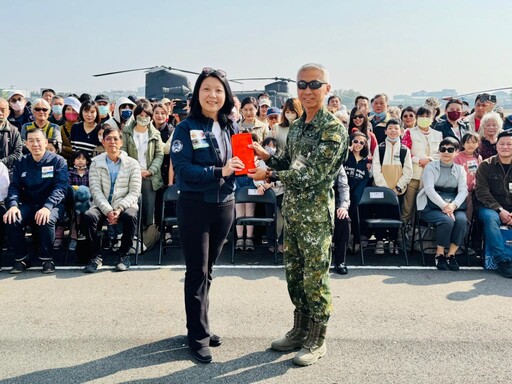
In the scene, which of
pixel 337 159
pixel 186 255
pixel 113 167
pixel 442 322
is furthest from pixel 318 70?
pixel 113 167

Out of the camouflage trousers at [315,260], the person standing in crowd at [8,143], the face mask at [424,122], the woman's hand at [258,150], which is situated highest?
the face mask at [424,122]

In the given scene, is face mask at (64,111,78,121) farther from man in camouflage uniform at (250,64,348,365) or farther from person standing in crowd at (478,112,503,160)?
person standing in crowd at (478,112,503,160)

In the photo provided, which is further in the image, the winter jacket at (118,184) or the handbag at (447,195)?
the handbag at (447,195)

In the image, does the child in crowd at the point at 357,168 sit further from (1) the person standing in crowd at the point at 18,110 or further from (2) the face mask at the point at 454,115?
(1) the person standing in crowd at the point at 18,110

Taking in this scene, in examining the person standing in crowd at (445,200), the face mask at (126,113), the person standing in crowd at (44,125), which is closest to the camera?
the person standing in crowd at (445,200)

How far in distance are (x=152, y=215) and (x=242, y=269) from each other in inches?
64.3

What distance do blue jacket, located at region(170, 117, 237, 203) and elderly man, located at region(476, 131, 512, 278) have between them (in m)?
3.82

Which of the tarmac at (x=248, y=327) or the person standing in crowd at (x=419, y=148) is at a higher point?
the person standing in crowd at (x=419, y=148)

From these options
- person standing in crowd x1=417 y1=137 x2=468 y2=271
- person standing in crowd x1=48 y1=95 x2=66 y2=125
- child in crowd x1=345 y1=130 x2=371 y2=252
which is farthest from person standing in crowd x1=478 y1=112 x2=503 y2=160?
person standing in crowd x1=48 y1=95 x2=66 y2=125

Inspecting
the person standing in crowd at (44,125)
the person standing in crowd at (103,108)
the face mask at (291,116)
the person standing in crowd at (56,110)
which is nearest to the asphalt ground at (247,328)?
the face mask at (291,116)

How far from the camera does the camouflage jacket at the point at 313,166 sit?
3053 millimetres

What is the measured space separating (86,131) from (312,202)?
4641 mm

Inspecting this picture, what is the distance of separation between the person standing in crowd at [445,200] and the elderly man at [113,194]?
3.65 m

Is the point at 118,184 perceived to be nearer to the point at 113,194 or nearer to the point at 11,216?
the point at 113,194
